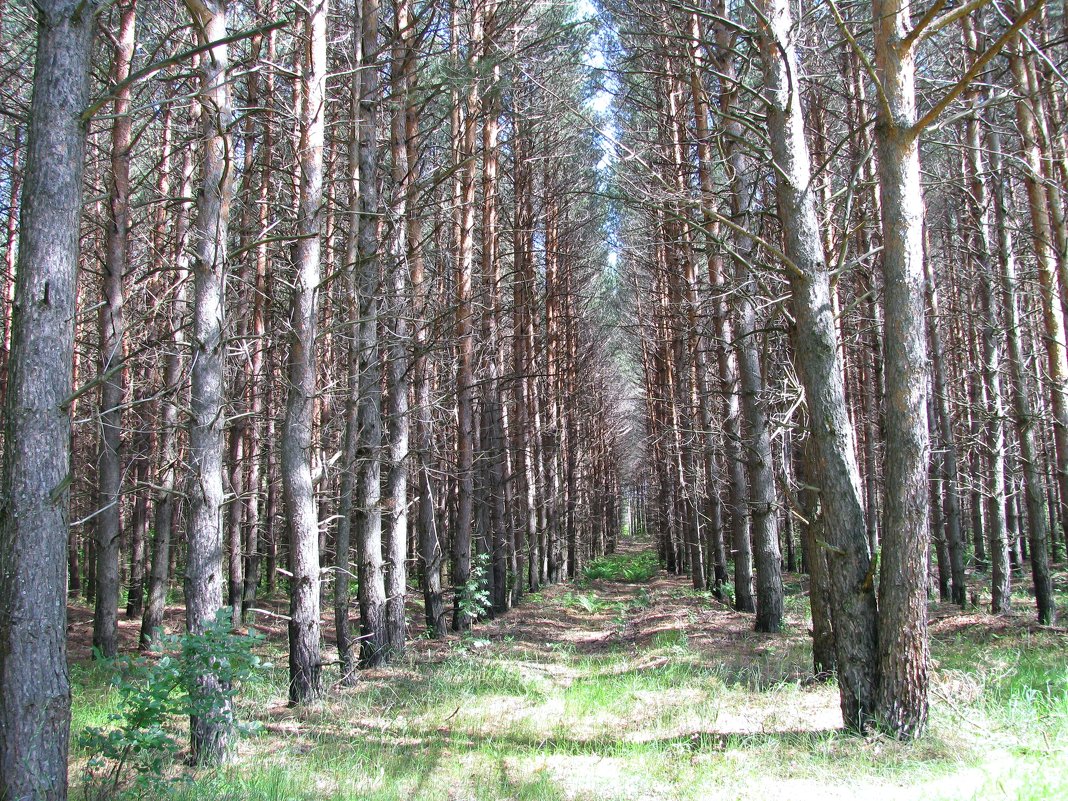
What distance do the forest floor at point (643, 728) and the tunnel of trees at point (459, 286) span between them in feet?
1.52

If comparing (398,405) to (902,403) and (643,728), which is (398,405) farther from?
(902,403)

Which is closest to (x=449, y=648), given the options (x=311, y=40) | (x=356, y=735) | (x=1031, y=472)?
(x=356, y=735)

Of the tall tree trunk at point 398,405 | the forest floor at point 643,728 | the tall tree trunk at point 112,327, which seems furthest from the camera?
the tall tree trunk at point 112,327

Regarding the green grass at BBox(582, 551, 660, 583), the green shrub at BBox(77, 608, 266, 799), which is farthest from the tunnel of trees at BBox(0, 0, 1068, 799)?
the green grass at BBox(582, 551, 660, 583)

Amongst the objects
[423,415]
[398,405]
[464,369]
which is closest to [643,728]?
[398,405]

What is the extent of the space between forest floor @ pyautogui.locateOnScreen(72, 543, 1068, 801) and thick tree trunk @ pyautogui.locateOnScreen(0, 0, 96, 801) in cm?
87

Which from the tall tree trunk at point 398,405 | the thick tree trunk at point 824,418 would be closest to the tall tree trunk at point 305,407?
the tall tree trunk at point 398,405

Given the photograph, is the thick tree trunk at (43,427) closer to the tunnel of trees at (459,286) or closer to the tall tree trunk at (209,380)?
the tunnel of trees at (459,286)

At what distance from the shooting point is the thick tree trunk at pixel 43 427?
3.58 meters

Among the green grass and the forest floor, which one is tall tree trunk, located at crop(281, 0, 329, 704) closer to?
the forest floor

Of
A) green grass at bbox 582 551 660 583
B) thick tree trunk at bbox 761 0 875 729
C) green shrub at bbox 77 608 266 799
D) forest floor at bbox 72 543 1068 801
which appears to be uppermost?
thick tree trunk at bbox 761 0 875 729

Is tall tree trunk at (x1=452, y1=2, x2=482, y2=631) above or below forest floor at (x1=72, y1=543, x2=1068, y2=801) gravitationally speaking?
above

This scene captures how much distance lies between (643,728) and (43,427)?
491 cm

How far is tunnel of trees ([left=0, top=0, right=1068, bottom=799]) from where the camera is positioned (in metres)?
4.01
